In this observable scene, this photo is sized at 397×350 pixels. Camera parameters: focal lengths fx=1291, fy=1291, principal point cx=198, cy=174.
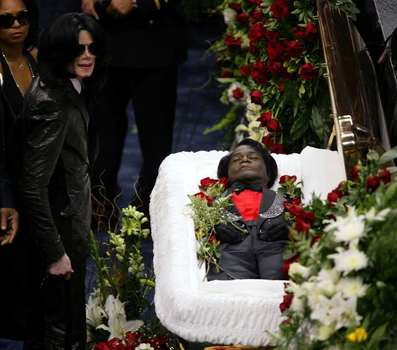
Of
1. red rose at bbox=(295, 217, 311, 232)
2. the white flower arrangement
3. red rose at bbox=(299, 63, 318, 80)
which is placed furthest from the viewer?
red rose at bbox=(299, 63, 318, 80)

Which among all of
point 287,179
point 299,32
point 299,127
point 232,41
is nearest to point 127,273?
point 287,179

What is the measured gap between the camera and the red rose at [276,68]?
600 centimetres

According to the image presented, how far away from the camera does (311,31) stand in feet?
19.2

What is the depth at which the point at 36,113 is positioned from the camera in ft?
14.9

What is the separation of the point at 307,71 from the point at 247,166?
904mm

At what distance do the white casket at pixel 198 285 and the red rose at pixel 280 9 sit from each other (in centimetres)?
105

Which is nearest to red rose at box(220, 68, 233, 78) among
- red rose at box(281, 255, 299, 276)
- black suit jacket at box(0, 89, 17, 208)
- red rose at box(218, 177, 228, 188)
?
red rose at box(218, 177, 228, 188)

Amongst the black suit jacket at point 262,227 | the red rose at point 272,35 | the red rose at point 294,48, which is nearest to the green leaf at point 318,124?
the red rose at point 294,48

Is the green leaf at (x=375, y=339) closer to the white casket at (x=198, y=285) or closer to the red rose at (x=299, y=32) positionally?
the white casket at (x=198, y=285)

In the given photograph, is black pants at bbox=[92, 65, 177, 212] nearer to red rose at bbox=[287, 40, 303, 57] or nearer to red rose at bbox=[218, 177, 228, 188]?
red rose at bbox=[287, 40, 303, 57]

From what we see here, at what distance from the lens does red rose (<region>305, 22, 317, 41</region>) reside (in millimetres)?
5836

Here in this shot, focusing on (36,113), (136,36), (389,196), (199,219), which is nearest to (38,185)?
(36,113)

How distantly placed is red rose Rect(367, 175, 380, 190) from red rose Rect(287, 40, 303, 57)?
2097mm

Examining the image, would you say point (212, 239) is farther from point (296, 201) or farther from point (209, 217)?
point (296, 201)
